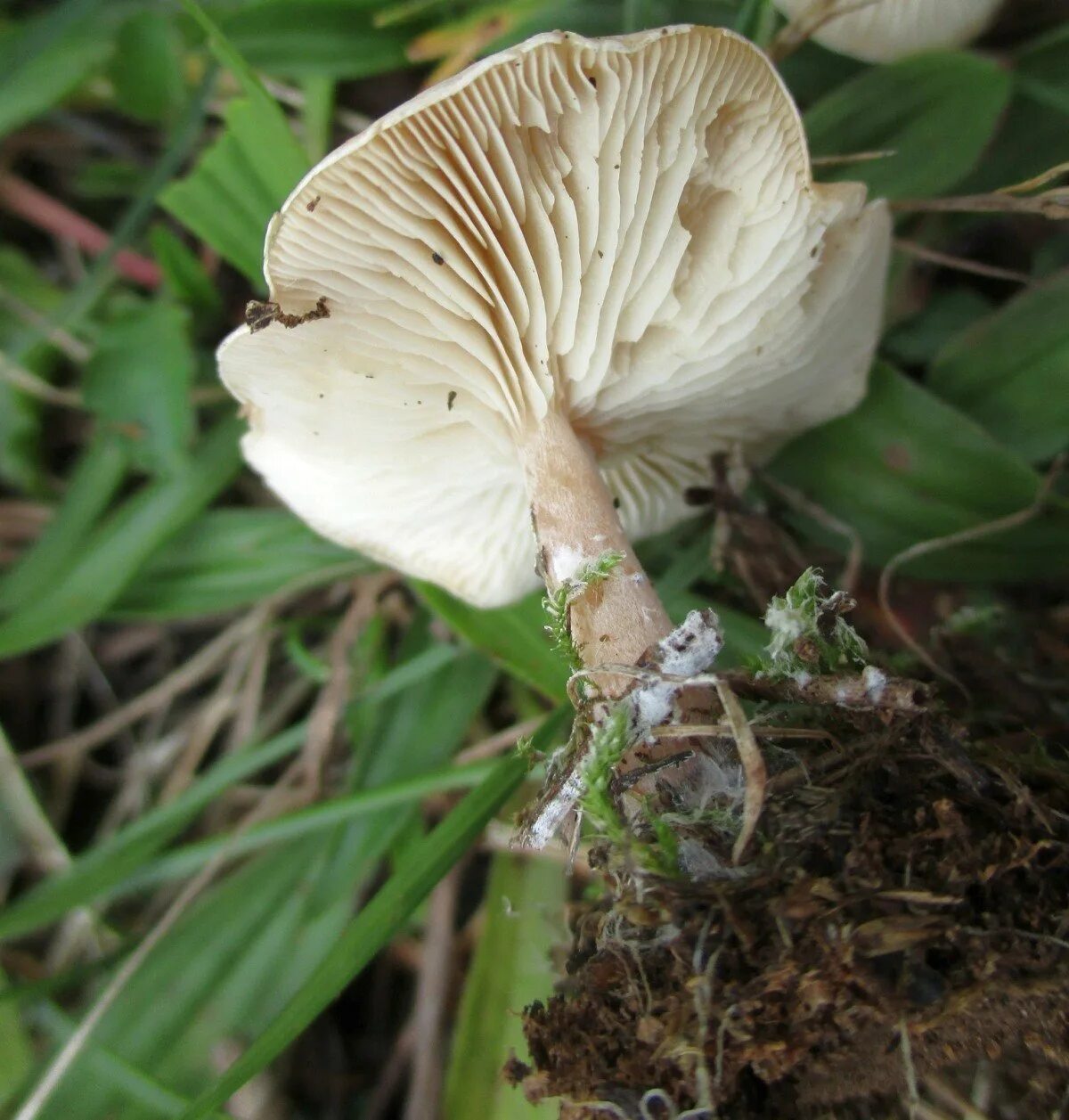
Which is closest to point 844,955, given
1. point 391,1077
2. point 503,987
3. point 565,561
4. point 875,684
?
point 875,684

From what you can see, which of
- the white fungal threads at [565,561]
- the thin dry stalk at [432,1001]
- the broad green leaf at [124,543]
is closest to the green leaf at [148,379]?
the broad green leaf at [124,543]

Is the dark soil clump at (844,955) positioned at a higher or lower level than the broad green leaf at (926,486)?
higher

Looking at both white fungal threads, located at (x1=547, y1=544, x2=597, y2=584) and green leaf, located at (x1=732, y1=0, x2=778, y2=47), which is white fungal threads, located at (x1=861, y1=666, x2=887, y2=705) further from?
green leaf, located at (x1=732, y1=0, x2=778, y2=47)

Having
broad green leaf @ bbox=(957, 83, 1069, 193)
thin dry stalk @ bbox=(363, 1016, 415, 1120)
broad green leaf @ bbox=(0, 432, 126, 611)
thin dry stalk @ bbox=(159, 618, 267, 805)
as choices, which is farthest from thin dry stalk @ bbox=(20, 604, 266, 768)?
broad green leaf @ bbox=(957, 83, 1069, 193)

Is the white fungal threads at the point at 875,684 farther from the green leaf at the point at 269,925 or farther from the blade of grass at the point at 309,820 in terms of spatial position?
the green leaf at the point at 269,925

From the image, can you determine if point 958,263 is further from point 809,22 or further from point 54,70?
point 54,70

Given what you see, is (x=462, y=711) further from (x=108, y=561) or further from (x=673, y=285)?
(x=673, y=285)

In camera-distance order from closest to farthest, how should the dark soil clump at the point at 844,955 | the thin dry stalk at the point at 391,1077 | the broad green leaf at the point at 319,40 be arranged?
1. the dark soil clump at the point at 844,955
2. the broad green leaf at the point at 319,40
3. the thin dry stalk at the point at 391,1077
